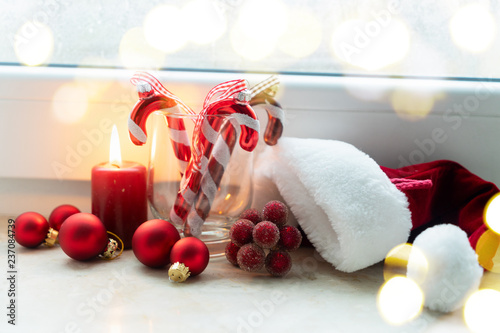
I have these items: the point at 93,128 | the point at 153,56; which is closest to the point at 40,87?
the point at 93,128

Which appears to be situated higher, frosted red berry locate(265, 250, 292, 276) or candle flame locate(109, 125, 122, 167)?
candle flame locate(109, 125, 122, 167)

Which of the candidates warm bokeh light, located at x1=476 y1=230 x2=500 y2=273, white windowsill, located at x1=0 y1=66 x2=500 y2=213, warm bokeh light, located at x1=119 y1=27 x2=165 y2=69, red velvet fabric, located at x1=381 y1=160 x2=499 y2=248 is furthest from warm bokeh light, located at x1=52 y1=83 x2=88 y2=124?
warm bokeh light, located at x1=476 y1=230 x2=500 y2=273

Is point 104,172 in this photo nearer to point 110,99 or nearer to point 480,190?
point 110,99

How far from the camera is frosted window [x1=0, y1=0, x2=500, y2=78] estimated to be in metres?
0.95

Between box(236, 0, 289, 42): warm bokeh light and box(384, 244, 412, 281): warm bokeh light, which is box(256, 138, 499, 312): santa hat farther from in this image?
box(236, 0, 289, 42): warm bokeh light

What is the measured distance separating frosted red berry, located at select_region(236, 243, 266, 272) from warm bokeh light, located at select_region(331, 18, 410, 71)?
50cm

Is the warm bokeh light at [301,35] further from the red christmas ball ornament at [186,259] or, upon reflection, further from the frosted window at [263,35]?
the red christmas ball ornament at [186,259]

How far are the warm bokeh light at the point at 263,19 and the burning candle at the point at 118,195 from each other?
392mm

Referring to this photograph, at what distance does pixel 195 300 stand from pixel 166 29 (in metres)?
0.61

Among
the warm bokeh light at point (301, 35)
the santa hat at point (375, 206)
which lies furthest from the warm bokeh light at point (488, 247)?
the warm bokeh light at point (301, 35)

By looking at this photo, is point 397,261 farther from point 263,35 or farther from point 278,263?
point 263,35

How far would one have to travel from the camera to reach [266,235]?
0.64m

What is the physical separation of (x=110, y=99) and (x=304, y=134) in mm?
388

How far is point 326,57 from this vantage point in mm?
975
